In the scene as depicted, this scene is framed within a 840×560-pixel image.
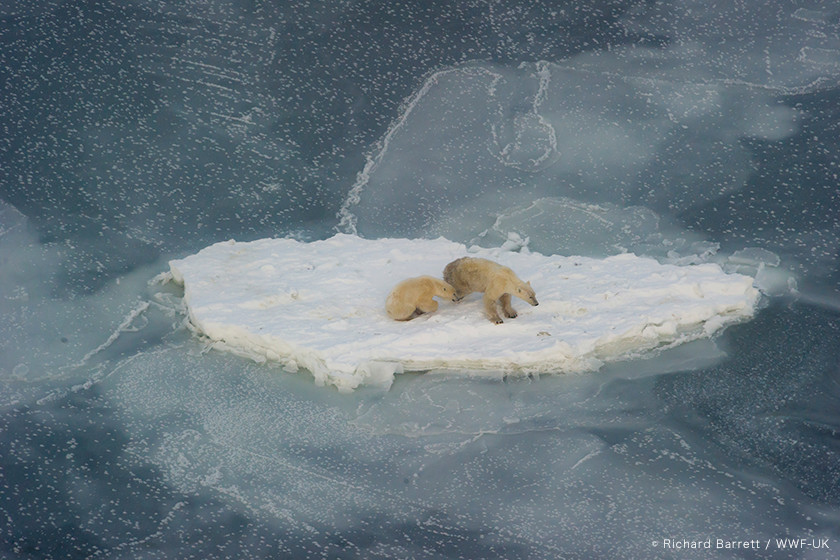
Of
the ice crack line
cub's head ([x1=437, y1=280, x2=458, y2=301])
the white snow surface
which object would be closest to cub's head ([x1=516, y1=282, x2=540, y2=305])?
the white snow surface

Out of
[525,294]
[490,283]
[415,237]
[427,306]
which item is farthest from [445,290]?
[415,237]

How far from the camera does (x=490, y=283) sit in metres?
5.20

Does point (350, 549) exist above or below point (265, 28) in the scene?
below

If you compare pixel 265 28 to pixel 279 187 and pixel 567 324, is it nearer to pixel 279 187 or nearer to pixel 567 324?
pixel 279 187

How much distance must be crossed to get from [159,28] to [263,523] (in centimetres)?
412

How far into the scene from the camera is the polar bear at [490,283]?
17.0ft

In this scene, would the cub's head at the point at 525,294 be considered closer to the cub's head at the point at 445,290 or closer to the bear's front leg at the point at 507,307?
the bear's front leg at the point at 507,307

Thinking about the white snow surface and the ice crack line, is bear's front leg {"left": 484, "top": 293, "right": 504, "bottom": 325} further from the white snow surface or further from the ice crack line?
the ice crack line

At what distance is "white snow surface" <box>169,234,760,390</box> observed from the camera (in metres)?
5.06

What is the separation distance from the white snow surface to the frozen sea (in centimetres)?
8

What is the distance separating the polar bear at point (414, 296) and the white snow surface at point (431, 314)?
0.04 m

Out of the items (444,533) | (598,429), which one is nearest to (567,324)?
(598,429)

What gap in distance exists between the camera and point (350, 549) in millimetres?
4281

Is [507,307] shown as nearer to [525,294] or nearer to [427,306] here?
[525,294]
